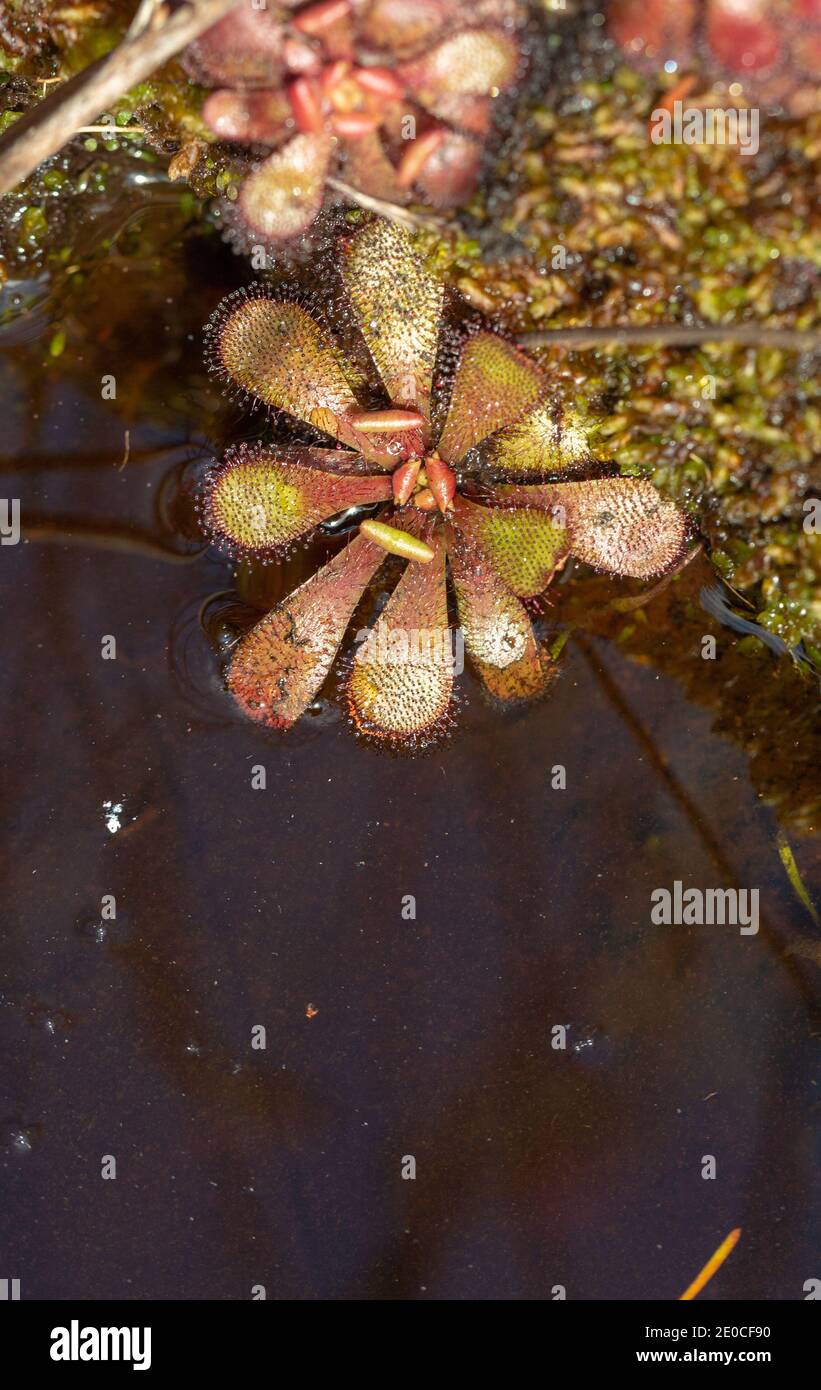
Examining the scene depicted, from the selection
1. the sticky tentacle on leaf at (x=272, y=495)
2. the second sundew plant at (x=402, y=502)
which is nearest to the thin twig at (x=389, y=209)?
the second sundew plant at (x=402, y=502)

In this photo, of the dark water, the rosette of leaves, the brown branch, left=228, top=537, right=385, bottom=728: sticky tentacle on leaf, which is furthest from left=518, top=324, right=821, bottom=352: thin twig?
the brown branch

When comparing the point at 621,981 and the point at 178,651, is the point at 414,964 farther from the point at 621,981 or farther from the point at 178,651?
the point at 178,651

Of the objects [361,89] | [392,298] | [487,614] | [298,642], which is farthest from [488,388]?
[298,642]

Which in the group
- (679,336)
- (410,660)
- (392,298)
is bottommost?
(410,660)

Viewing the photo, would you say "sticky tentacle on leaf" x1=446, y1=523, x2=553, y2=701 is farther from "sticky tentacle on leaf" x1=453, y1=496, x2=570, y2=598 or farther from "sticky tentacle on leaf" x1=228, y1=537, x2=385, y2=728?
"sticky tentacle on leaf" x1=228, y1=537, x2=385, y2=728

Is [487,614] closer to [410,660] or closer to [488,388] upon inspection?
[410,660]

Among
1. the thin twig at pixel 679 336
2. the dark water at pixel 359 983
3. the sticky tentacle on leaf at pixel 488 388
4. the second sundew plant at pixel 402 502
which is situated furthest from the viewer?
the dark water at pixel 359 983

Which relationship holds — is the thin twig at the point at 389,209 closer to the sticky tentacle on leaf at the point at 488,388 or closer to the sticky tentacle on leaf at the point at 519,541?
the sticky tentacle on leaf at the point at 488,388
